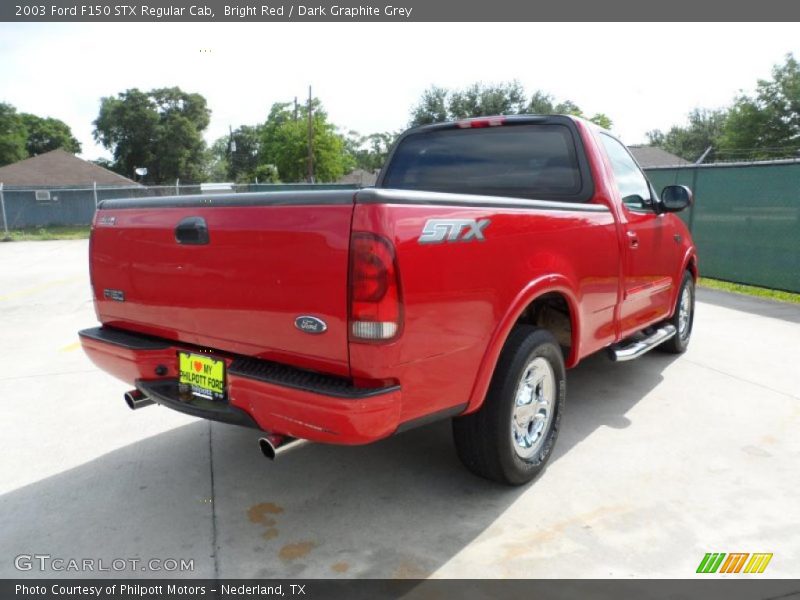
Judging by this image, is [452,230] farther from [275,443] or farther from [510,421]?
[275,443]

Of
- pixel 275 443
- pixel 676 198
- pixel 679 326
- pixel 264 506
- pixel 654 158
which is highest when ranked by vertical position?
pixel 654 158

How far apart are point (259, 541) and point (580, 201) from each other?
277 centimetres

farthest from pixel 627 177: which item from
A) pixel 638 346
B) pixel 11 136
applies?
pixel 11 136

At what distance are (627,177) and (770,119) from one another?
48.8 metres

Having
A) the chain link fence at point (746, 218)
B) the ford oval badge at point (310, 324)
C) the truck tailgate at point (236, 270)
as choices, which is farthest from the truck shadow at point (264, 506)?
the chain link fence at point (746, 218)

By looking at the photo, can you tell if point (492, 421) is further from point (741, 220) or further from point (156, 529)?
point (741, 220)

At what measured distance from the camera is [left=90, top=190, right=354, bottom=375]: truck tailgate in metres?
2.37

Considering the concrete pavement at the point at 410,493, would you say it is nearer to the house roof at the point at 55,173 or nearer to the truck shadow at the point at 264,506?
the truck shadow at the point at 264,506

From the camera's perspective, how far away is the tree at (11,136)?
62625 millimetres

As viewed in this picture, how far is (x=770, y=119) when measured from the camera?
44.7 m

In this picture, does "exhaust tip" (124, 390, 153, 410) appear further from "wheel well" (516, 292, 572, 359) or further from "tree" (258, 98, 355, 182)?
"tree" (258, 98, 355, 182)

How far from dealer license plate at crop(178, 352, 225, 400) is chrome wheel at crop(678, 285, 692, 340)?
4.31 metres

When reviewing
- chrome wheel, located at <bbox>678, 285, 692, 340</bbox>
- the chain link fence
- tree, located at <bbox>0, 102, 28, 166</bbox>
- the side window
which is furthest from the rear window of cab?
tree, located at <bbox>0, 102, 28, 166</bbox>

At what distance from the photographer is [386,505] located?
3125 millimetres
